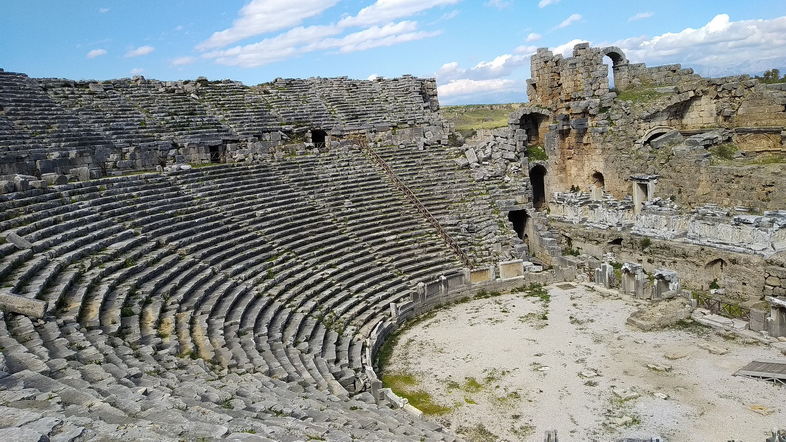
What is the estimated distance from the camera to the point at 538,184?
2573 cm

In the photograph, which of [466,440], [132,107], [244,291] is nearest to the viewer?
[466,440]

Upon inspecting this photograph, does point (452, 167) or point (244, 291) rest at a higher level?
point (452, 167)

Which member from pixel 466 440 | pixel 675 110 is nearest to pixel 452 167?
pixel 675 110

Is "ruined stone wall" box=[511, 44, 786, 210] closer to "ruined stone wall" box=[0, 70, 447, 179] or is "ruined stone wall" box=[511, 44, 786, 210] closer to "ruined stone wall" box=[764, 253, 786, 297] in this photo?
"ruined stone wall" box=[764, 253, 786, 297]

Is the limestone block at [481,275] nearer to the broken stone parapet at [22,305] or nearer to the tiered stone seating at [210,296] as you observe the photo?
the tiered stone seating at [210,296]

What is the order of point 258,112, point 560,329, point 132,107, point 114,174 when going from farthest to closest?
point 258,112 < point 132,107 < point 114,174 < point 560,329

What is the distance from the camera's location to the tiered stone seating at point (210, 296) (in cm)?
637

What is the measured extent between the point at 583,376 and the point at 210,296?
25.6 ft

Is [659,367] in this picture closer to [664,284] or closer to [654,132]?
[664,284]

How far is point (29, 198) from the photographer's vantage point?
487 inches

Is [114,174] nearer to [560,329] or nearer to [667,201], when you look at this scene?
[560,329]

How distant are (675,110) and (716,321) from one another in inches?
483

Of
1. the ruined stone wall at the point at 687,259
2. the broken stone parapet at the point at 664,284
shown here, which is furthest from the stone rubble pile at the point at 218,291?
the broken stone parapet at the point at 664,284

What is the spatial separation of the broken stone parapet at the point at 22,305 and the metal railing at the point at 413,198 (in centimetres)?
1185
